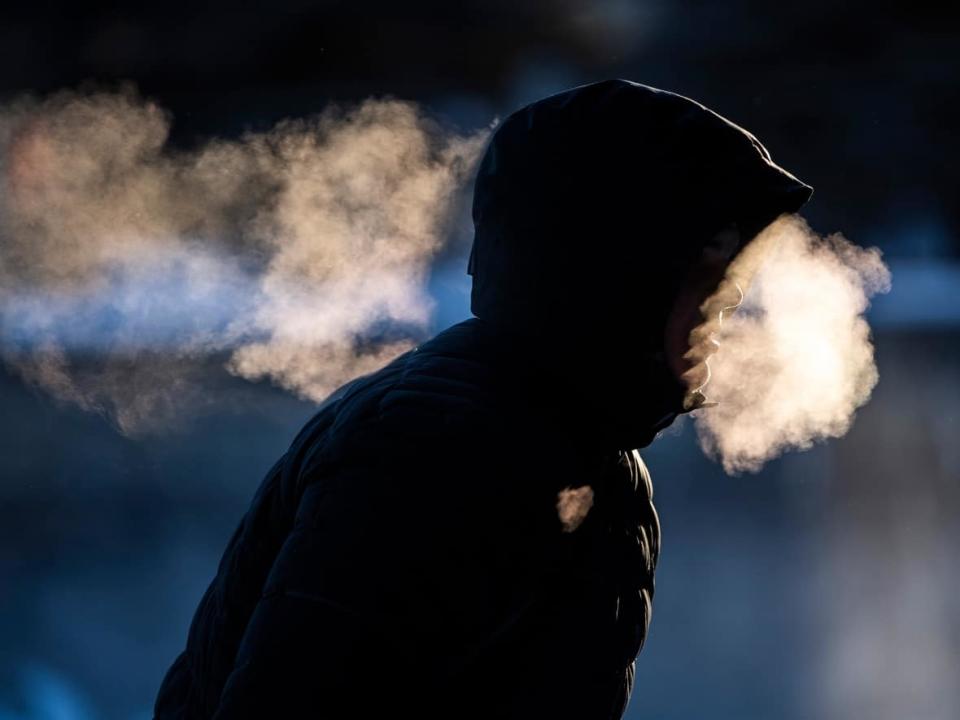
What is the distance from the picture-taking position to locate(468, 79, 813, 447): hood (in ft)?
2.74

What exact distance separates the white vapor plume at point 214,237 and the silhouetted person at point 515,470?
1.34m

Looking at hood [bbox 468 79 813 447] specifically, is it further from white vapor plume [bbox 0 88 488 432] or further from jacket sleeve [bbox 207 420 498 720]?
white vapor plume [bbox 0 88 488 432]

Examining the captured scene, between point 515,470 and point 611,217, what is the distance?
317 millimetres

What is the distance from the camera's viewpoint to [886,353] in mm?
4391

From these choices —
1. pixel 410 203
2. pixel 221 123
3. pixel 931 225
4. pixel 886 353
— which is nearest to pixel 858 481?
pixel 886 353

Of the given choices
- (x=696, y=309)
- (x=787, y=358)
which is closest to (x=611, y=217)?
(x=696, y=309)

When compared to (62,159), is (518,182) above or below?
below

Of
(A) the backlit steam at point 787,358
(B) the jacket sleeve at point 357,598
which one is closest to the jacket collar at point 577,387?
(B) the jacket sleeve at point 357,598

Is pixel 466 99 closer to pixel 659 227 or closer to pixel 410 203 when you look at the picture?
pixel 410 203

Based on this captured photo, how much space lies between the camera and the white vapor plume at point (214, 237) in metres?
2.31

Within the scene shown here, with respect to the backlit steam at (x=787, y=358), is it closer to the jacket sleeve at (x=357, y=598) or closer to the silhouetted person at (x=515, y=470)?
the silhouetted person at (x=515, y=470)

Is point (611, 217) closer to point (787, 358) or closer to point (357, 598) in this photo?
point (357, 598)

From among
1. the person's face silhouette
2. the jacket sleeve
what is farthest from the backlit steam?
the jacket sleeve

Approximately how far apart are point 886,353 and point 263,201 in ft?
11.6
